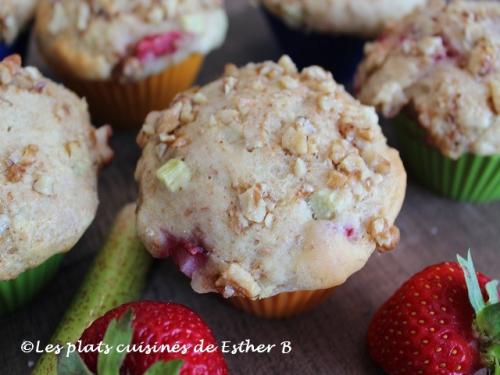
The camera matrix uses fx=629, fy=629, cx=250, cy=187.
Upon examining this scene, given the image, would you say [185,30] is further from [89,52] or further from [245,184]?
[245,184]

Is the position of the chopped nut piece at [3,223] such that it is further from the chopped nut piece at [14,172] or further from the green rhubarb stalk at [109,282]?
the green rhubarb stalk at [109,282]

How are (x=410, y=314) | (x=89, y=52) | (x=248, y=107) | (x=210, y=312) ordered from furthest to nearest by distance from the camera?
(x=89, y=52)
(x=210, y=312)
(x=248, y=107)
(x=410, y=314)

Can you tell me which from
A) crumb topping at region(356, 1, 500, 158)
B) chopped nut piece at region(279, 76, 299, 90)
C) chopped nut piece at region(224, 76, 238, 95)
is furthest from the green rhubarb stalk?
crumb topping at region(356, 1, 500, 158)

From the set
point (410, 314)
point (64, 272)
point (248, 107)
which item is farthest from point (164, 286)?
point (410, 314)

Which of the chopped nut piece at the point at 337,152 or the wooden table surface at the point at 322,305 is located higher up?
the chopped nut piece at the point at 337,152

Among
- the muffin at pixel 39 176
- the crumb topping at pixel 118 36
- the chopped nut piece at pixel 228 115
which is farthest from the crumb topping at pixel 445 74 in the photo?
the muffin at pixel 39 176

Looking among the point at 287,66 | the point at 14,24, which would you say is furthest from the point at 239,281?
the point at 14,24

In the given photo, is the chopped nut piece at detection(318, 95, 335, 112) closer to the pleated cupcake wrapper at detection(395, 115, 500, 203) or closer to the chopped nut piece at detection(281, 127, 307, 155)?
the chopped nut piece at detection(281, 127, 307, 155)
